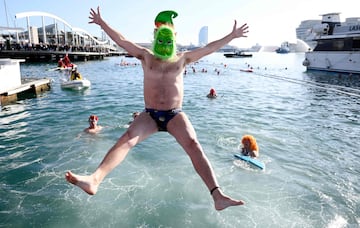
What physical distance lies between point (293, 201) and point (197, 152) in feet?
13.9

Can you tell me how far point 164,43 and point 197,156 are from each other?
1.78 meters

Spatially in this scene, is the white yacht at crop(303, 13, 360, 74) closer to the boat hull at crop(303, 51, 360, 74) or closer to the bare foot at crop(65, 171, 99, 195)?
the boat hull at crop(303, 51, 360, 74)

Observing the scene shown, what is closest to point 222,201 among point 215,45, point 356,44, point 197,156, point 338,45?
point 197,156

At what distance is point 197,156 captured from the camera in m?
3.91

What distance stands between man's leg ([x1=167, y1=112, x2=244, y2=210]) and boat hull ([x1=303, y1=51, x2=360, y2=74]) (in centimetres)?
4111

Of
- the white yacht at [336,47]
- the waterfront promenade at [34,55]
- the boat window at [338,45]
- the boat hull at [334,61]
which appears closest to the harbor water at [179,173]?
the boat hull at [334,61]

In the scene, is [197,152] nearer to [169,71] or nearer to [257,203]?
[169,71]

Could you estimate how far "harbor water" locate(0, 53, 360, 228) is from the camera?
6122 mm

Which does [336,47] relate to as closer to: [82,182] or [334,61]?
[334,61]

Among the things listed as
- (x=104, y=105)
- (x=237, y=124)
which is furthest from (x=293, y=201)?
(x=104, y=105)

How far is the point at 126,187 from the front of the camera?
24.4ft

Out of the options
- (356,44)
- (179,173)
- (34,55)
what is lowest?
(179,173)

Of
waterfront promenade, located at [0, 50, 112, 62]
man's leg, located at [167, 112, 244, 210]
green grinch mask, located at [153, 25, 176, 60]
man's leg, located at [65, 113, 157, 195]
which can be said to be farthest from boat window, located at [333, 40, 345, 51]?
waterfront promenade, located at [0, 50, 112, 62]

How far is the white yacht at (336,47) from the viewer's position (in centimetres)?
3825
